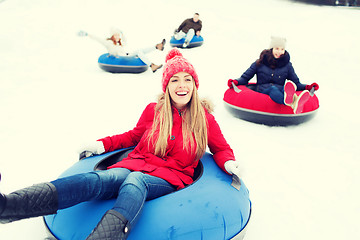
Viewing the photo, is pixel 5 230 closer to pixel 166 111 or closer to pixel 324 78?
pixel 166 111

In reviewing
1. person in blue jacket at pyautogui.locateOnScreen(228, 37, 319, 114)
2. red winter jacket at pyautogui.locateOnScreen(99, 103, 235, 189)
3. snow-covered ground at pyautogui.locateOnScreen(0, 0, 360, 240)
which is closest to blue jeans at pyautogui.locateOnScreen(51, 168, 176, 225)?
red winter jacket at pyautogui.locateOnScreen(99, 103, 235, 189)

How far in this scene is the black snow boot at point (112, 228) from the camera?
4.51 ft

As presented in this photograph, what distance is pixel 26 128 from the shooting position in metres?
3.98

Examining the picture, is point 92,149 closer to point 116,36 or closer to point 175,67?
point 175,67

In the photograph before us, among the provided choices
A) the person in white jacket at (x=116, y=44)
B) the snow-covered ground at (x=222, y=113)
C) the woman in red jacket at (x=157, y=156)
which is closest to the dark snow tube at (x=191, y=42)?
the snow-covered ground at (x=222, y=113)

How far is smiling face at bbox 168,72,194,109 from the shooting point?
7.13 ft

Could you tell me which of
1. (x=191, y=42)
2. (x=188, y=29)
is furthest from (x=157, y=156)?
(x=188, y=29)

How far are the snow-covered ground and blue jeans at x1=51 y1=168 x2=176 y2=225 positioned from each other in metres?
0.69

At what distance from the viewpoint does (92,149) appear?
2.29 meters

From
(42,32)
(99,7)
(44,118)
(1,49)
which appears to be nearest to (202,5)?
(99,7)

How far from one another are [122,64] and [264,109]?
376cm

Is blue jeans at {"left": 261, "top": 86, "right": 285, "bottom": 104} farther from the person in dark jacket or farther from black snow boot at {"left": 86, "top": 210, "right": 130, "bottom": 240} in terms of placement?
the person in dark jacket

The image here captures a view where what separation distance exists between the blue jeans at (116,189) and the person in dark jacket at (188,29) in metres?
8.19

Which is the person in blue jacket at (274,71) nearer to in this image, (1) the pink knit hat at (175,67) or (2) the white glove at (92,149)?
→ (1) the pink knit hat at (175,67)
